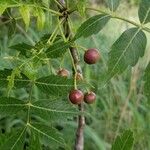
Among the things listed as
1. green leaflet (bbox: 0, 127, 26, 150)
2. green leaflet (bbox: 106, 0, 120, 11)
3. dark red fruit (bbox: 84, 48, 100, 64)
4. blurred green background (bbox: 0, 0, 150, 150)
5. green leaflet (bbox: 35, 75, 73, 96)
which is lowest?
blurred green background (bbox: 0, 0, 150, 150)

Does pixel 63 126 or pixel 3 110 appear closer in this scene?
pixel 3 110

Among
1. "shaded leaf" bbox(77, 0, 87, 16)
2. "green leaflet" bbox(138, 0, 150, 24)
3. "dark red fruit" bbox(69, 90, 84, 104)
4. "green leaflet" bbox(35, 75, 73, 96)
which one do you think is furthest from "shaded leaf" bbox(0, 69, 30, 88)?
"green leaflet" bbox(138, 0, 150, 24)

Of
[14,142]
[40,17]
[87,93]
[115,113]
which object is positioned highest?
[40,17]

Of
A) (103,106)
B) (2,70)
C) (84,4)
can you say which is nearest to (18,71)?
(2,70)

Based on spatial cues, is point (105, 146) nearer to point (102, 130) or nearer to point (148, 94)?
point (102, 130)

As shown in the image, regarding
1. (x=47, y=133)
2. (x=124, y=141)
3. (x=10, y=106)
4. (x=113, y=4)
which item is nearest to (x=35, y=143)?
(x=47, y=133)

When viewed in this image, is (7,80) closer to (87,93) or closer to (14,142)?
(14,142)

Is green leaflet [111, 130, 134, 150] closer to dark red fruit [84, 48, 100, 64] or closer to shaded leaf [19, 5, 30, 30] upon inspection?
dark red fruit [84, 48, 100, 64]
